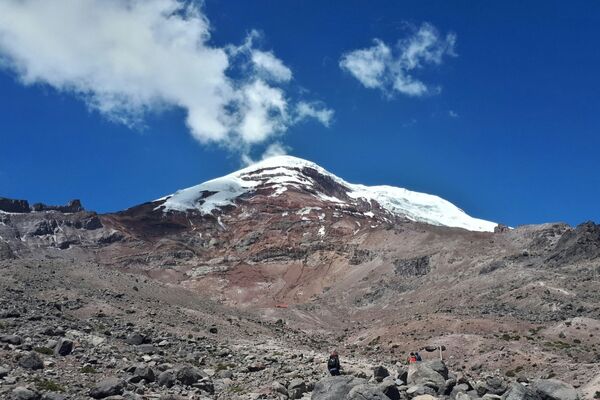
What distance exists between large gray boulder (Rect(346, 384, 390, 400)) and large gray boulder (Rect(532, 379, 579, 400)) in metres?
5.69

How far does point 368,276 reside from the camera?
4884 inches

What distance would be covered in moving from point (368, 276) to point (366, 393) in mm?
103952

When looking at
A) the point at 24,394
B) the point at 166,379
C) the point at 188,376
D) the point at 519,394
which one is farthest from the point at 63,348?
the point at 519,394

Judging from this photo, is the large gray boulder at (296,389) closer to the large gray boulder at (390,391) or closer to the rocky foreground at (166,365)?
the rocky foreground at (166,365)

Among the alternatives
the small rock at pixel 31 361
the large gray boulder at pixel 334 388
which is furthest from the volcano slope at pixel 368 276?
the small rock at pixel 31 361

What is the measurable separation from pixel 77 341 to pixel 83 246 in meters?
147

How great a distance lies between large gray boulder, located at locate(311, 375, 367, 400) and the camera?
74.2 ft

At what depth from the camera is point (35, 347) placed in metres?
31.1

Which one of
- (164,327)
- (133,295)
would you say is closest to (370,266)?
(133,295)

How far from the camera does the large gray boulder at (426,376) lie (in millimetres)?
23844

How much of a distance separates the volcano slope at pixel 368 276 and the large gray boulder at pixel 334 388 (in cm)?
1242

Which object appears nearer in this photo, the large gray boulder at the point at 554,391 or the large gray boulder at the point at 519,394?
the large gray boulder at the point at 519,394

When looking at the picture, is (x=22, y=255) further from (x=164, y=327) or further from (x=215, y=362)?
(x=215, y=362)

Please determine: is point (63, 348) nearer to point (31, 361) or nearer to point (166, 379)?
point (31, 361)
